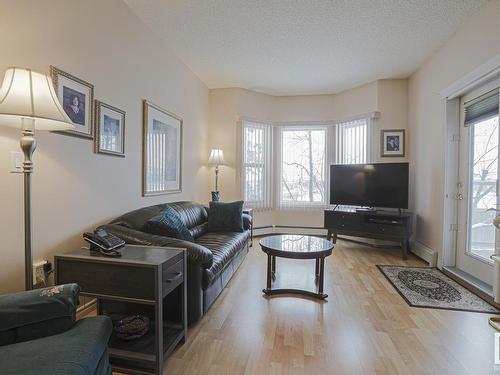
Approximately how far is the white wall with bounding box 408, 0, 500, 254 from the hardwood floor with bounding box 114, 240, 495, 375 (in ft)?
5.11

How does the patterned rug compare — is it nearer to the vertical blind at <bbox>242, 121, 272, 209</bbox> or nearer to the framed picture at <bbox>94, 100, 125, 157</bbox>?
the vertical blind at <bbox>242, 121, 272, 209</bbox>

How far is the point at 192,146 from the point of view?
14.4 feet

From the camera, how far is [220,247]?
2.77m

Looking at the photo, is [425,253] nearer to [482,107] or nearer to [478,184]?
[478,184]

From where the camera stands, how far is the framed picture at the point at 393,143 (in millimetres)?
4539

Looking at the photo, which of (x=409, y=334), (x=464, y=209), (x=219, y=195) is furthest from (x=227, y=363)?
(x=219, y=195)

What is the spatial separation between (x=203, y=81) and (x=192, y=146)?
4.08 ft

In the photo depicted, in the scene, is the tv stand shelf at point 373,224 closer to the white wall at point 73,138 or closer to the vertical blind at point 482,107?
the vertical blind at point 482,107

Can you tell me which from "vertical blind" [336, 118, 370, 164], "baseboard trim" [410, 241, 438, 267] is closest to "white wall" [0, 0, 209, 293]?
"vertical blind" [336, 118, 370, 164]

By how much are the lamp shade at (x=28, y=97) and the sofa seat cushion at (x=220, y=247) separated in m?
1.44

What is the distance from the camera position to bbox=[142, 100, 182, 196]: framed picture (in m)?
3.06

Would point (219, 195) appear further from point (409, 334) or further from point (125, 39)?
point (409, 334)

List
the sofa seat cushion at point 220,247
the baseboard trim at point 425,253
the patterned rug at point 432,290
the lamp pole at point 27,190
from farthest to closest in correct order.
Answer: the baseboard trim at point 425,253 < the patterned rug at point 432,290 < the sofa seat cushion at point 220,247 < the lamp pole at point 27,190

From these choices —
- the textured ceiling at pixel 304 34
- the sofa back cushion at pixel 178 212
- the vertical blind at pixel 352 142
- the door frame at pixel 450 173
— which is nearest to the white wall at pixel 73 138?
the sofa back cushion at pixel 178 212
